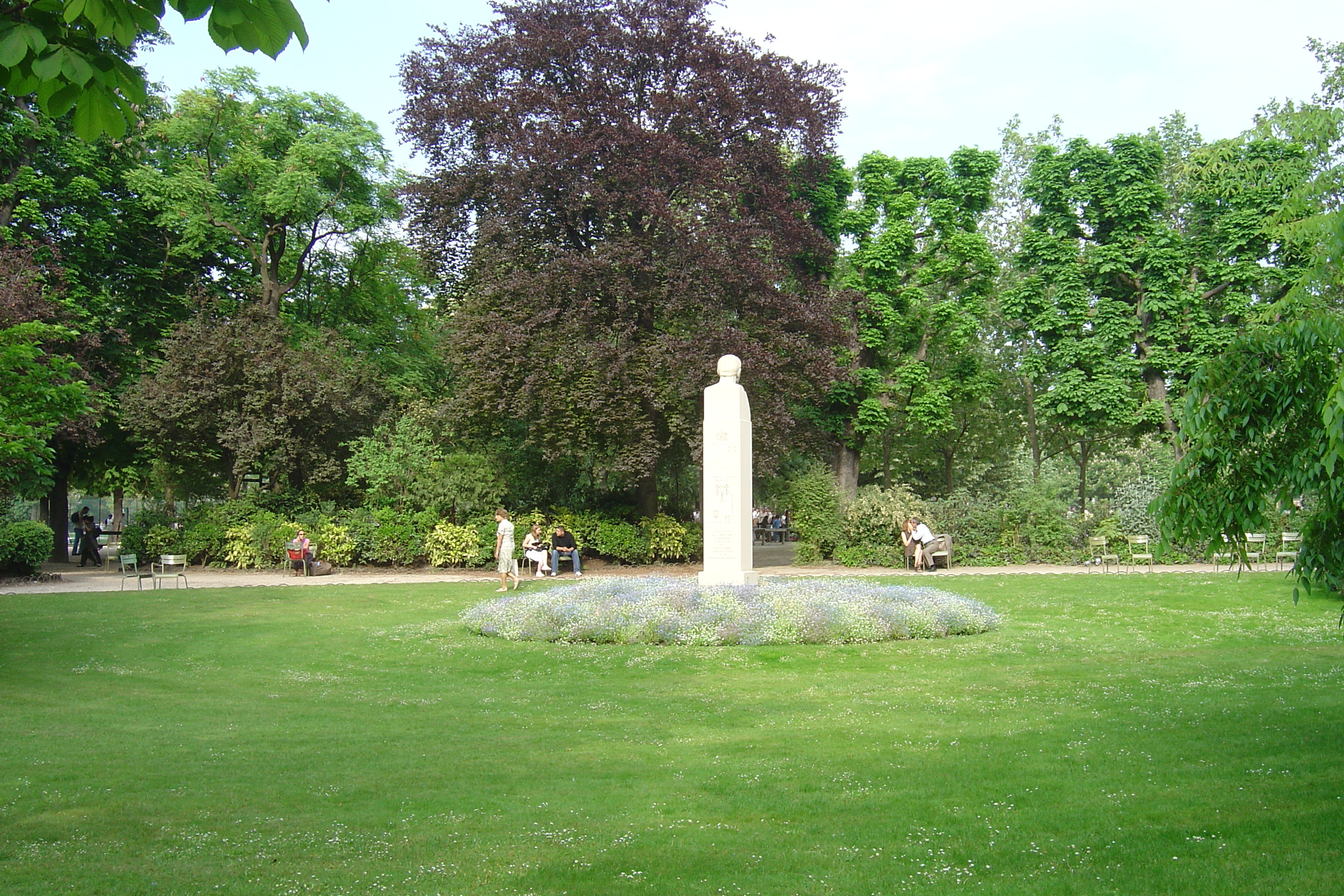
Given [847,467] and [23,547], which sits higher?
[847,467]

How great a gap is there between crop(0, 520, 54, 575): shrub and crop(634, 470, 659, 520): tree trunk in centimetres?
1503

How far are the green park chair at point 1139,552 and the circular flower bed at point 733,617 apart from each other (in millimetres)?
11554

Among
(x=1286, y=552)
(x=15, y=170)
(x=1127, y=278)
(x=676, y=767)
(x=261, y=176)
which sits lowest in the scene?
(x=676, y=767)

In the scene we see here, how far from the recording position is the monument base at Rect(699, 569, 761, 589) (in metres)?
17.6

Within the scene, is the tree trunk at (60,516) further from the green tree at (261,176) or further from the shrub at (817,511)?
the shrub at (817,511)

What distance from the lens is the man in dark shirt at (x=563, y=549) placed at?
2630 cm

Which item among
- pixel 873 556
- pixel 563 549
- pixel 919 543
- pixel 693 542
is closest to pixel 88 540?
pixel 563 549

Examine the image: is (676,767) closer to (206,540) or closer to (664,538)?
(664,538)

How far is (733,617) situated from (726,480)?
333 centimetres

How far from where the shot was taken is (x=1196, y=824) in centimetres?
612

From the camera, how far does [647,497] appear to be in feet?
97.9

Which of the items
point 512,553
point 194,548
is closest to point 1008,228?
point 512,553

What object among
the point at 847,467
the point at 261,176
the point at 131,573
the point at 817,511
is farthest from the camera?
the point at 847,467

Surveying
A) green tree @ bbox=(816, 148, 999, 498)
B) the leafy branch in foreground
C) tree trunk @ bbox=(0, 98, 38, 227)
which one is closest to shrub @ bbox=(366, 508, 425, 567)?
tree trunk @ bbox=(0, 98, 38, 227)
